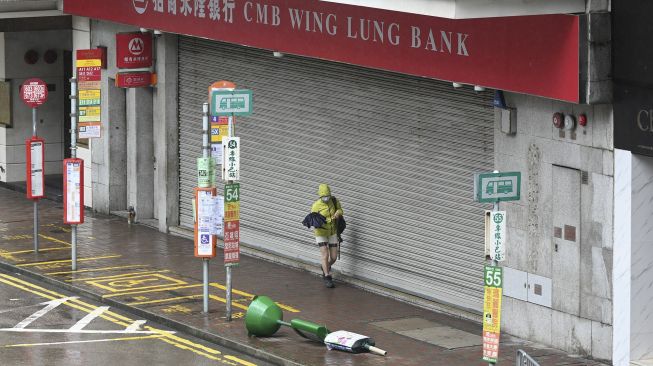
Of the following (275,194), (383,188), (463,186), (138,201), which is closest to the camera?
(463,186)

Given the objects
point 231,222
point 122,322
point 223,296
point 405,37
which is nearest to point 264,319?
point 231,222

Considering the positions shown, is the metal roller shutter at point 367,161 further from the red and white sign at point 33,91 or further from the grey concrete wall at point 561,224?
the red and white sign at point 33,91

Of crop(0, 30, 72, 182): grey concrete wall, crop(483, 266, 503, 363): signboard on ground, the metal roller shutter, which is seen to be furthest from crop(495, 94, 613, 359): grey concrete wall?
crop(0, 30, 72, 182): grey concrete wall

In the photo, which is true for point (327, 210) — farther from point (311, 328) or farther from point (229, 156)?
point (311, 328)

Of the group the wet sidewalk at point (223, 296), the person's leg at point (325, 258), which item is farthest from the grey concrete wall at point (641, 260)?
the person's leg at point (325, 258)

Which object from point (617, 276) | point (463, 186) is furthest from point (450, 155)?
point (617, 276)

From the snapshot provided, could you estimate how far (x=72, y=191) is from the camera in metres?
25.6

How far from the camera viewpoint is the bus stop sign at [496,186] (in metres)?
16.7

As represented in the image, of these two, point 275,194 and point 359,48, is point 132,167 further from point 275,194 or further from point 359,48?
point 359,48

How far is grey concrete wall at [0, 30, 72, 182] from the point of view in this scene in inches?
1374

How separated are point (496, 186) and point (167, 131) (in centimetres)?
1394

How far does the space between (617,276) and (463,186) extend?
12.7 feet

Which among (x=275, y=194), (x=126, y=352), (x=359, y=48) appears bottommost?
(x=126, y=352)

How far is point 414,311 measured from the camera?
22641 millimetres
